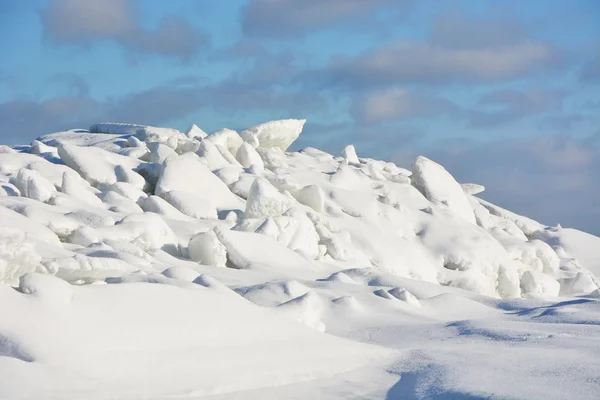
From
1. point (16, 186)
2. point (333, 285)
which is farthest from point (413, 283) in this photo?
point (16, 186)

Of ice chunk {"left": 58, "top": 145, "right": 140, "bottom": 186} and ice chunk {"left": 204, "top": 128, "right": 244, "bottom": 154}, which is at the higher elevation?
ice chunk {"left": 204, "top": 128, "right": 244, "bottom": 154}

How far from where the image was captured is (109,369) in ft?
A: 11.6

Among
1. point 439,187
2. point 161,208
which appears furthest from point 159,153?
point 439,187

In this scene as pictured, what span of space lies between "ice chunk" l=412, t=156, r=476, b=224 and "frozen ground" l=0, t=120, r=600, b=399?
0.15 ft

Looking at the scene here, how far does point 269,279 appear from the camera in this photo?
7887mm

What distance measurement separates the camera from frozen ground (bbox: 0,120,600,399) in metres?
3.64

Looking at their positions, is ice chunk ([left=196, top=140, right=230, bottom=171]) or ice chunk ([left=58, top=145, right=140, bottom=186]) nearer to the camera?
ice chunk ([left=58, top=145, right=140, bottom=186])

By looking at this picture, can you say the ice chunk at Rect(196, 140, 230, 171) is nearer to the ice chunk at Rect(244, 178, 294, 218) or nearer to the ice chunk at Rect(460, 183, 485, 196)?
the ice chunk at Rect(244, 178, 294, 218)

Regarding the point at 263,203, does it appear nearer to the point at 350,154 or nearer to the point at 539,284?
the point at 539,284

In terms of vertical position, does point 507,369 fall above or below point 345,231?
below

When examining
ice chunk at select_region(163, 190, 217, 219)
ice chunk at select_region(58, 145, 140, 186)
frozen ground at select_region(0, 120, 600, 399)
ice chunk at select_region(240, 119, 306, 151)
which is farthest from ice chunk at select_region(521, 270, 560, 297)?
ice chunk at select_region(58, 145, 140, 186)

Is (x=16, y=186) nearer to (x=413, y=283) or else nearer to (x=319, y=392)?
(x=413, y=283)

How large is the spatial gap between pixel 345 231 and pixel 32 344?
8591 millimetres

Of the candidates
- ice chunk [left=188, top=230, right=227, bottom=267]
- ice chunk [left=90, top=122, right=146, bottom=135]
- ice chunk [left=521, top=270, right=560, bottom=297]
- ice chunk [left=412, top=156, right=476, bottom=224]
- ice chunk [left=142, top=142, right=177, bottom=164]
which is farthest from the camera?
ice chunk [left=90, top=122, right=146, bottom=135]
